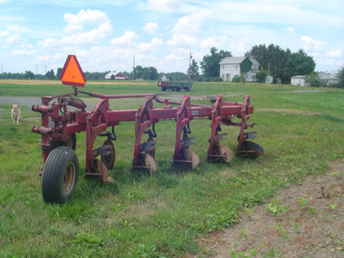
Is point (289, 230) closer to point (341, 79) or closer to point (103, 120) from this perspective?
point (103, 120)

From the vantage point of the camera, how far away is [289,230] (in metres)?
4.65

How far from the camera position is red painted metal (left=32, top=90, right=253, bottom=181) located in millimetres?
5766

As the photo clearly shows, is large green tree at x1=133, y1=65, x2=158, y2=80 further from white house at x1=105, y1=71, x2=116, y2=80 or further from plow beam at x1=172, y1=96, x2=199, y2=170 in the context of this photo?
plow beam at x1=172, y1=96, x2=199, y2=170

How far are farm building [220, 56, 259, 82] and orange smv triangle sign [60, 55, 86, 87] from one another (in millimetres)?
100145

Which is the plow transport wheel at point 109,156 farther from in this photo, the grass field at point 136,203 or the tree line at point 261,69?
the tree line at point 261,69

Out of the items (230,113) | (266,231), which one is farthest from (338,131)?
(266,231)

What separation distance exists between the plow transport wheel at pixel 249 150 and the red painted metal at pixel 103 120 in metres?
0.76

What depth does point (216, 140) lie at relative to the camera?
313 inches

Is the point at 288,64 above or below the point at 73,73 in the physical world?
above

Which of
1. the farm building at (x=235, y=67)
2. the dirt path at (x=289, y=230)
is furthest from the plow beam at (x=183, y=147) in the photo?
the farm building at (x=235, y=67)

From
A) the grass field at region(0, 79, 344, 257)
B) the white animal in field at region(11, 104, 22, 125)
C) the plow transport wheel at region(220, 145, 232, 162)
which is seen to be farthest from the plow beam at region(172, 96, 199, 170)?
the white animal in field at region(11, 104, 22, 125)

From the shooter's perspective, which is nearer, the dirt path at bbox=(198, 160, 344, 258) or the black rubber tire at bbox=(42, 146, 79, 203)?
the dirt path at bbox=(198, 160, 344, 258)

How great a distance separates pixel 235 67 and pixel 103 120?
335 ft

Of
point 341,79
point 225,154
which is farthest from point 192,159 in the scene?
point 341,79
